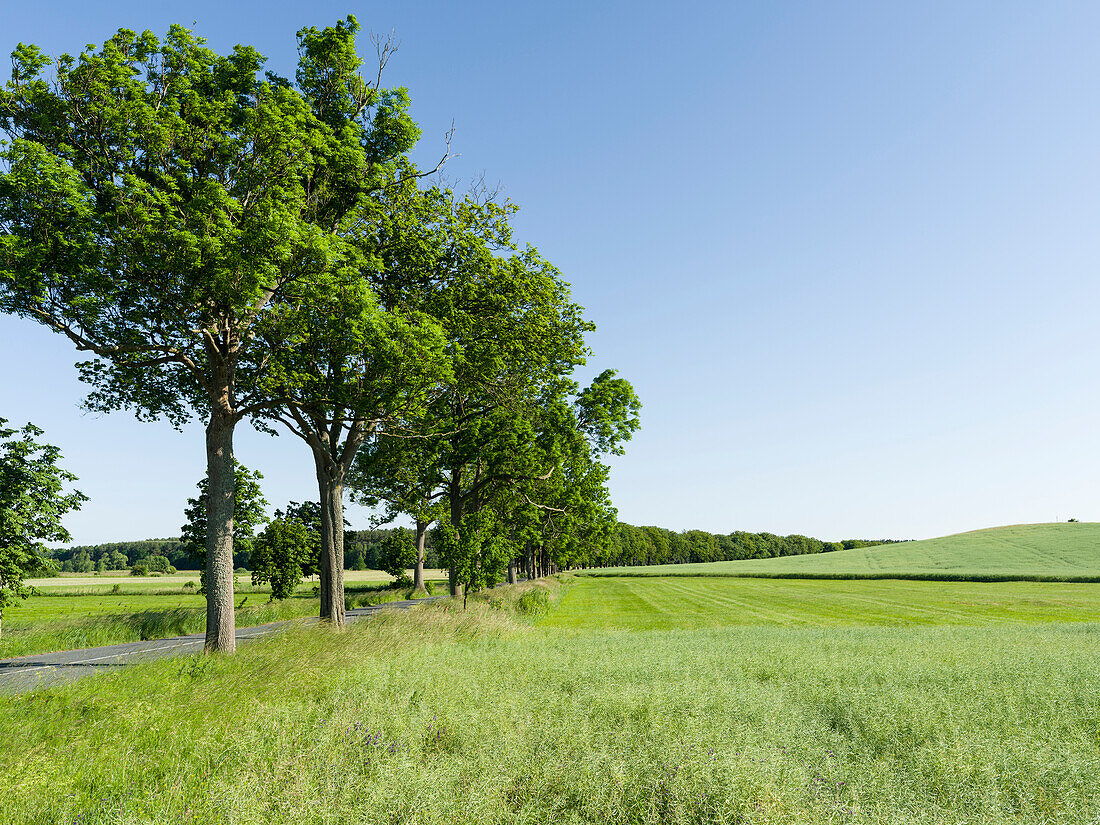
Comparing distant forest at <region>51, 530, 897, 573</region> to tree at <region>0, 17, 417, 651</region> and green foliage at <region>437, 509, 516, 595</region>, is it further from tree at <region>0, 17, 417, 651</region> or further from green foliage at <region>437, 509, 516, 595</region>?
tree at <region>0, 17, 417, 651</region>

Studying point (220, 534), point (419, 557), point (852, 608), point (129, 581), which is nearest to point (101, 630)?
point (220, 534)

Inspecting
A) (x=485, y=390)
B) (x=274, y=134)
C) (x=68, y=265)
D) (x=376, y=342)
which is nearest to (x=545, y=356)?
(x=485, y=390)

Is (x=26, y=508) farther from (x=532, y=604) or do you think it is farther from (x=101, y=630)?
(x=532, y=604)

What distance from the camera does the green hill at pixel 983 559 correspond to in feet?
181

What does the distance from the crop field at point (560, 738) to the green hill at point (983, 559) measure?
180 ft

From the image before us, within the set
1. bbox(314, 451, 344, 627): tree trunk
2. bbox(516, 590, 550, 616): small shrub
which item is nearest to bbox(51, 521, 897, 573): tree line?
bbox(516, 590, 550, 616): small shrub

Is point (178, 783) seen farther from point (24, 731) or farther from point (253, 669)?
point (253, 669)

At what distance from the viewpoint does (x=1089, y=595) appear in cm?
3791

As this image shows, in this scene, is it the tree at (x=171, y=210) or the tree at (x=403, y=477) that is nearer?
the tree at (x=171, y=210)

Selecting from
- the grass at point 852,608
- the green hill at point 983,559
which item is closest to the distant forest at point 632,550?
the green hill at point 983,559

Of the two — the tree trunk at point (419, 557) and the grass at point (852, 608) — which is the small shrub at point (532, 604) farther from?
the tree trunk at point (419, 557)

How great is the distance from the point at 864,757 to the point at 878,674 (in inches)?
167

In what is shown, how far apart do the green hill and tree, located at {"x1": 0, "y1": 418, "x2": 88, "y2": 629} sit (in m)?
66.5

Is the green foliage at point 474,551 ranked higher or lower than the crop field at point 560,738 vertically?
higher
